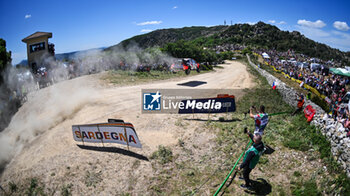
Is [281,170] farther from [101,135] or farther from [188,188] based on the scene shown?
[101,135]

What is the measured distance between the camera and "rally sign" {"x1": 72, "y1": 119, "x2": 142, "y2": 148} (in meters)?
9.28

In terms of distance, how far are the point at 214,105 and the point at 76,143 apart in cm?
883

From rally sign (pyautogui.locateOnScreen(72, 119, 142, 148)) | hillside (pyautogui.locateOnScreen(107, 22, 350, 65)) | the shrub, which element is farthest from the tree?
hillside (pyautogui.locateOnScreen(107, 22, 350, 65))

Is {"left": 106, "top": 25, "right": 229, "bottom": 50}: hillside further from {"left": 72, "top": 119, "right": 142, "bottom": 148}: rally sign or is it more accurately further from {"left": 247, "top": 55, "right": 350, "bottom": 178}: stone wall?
{"left": 247, "top": 55, "right": 350, "bottom": 178}: stone wall

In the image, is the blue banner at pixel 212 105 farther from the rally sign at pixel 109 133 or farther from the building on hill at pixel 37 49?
the building on hill at pixel 37 49

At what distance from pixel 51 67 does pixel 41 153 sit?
19.6 m

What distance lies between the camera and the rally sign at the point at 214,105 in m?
13.1

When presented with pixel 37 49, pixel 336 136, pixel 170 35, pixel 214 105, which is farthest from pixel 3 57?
pixel 170 35

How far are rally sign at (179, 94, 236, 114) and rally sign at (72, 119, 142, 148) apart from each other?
529 centimetres

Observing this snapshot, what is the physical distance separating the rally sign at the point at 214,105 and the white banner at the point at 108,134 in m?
5.28

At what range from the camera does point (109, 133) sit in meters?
9.82

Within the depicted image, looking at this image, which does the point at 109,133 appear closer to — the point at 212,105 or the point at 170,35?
the point at 212,105

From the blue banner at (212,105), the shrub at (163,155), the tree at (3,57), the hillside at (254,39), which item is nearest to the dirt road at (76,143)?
the shrub at (163,155)

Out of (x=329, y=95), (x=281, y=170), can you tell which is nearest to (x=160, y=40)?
(x=329, y=95)
